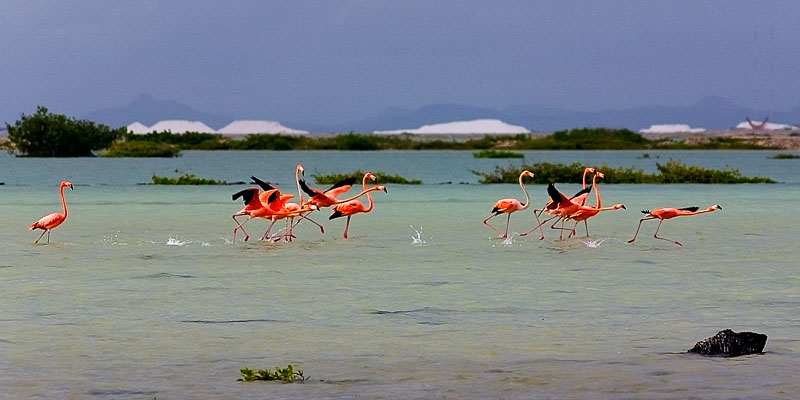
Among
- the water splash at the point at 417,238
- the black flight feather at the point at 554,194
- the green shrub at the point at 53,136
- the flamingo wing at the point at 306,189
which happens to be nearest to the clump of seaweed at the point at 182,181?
the water splash at the point at 417,238

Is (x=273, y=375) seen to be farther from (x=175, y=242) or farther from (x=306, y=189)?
(x=175, y=242)

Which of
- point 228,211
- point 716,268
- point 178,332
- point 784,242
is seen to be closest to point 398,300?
point 178,332

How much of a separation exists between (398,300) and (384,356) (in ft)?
10.3

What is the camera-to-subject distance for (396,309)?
11680mm

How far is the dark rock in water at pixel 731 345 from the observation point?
8.87 m

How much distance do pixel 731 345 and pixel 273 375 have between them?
3.22 m

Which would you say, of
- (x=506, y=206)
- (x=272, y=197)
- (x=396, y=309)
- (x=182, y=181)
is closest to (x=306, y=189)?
(x=272, y=197)

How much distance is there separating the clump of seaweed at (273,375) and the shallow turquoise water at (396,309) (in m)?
0.13

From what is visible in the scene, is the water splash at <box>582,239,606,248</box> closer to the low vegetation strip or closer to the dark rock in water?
the dark rock in water

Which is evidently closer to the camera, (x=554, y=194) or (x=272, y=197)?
(x=554, y=194)

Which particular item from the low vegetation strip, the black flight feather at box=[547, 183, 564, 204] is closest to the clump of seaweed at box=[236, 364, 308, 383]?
the black flight feather at box=[547, 183, 564, 204]

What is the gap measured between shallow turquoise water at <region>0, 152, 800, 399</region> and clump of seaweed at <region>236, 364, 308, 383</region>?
4.9 inches

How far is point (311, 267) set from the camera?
15.4 metres

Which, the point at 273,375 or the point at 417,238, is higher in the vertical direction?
the point at 273,375
